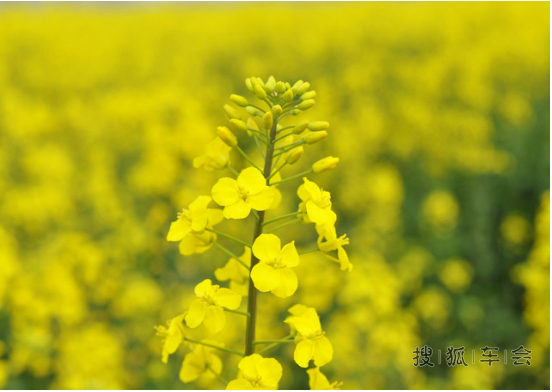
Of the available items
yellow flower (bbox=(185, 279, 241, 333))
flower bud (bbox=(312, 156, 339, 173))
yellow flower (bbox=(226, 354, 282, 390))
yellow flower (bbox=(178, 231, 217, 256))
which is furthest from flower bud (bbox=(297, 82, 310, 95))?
yellow flower (bbox=(226, 354, 282, 390))

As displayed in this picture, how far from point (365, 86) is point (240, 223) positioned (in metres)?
3.40

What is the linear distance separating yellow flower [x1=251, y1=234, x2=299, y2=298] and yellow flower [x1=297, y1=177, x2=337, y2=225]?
0.30 ft

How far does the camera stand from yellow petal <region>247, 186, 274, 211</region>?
1245mm

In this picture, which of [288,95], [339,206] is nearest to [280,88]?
[288,95]

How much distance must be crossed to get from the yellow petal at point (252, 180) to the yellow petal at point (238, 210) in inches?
1.4

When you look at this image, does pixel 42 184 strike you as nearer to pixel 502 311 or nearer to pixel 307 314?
pixel 502 311

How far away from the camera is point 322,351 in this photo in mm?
1312

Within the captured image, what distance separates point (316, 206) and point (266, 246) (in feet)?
0.55

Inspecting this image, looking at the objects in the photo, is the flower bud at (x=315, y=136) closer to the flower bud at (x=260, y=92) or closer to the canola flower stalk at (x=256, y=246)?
the canola flower stalk at (x=256, y=246)

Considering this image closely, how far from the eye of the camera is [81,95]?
8.67 meters

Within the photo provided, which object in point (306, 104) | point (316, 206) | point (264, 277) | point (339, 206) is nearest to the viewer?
point (264, 277)

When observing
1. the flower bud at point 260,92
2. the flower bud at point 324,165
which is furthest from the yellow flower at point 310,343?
the flower bud at point 260,92

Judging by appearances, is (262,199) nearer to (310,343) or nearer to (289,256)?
(289,256)

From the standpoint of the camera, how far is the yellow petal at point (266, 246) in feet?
4.01
